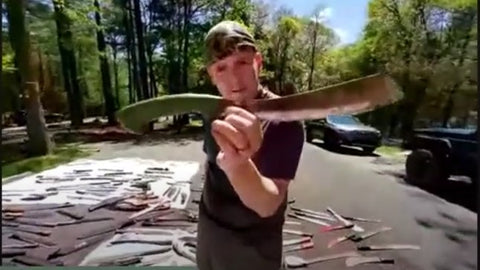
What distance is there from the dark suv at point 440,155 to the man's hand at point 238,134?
1457 mm

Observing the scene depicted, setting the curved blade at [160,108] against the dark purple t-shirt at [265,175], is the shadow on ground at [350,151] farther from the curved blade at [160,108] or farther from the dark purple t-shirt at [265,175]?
the curved blade at [160,108]

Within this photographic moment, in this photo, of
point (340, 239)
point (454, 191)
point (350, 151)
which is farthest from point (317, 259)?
point (454, 191)

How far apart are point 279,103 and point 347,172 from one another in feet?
4.68

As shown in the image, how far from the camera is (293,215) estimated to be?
1.92 m

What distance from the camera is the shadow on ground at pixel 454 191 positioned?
2.02m

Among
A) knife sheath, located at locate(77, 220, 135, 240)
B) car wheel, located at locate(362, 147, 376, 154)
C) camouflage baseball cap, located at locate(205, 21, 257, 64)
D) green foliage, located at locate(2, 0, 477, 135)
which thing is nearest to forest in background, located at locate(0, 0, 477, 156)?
green foliage, located at locate(2, 0, 477, 135)

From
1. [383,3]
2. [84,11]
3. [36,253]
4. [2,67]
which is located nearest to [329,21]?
[383,3]

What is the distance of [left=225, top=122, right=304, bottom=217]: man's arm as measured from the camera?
0.71 m

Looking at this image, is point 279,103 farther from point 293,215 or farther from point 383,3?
point 383,3

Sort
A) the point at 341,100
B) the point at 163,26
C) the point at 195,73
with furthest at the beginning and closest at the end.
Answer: the point at 163,26
the point at 195,73
the point at 341,100

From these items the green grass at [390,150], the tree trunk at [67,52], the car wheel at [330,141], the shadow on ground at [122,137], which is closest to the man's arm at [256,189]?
the shadow on ground at [122,137]

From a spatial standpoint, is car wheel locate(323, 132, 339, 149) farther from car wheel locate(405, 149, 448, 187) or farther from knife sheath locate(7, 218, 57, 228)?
knife sheath locate(7, 218, 57, 228)

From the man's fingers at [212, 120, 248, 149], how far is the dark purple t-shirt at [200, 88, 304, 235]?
7.6 inches

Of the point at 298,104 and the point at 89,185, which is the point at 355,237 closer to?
the point at 89,185
